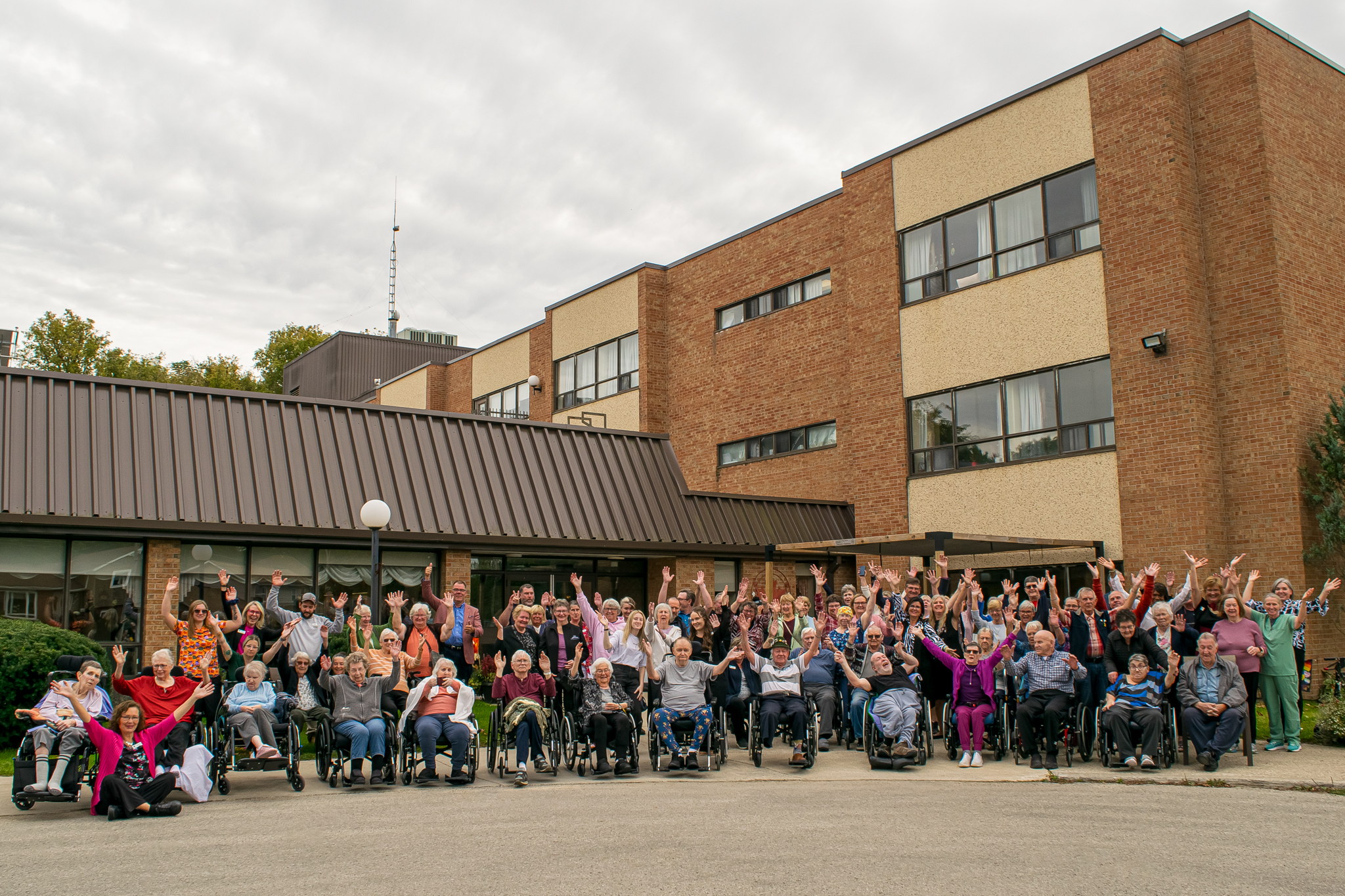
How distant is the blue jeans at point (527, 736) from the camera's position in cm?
1019

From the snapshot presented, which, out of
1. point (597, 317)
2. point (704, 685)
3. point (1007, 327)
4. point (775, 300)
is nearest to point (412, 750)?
point (704, 685)

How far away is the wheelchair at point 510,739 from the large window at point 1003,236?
11.5 metres

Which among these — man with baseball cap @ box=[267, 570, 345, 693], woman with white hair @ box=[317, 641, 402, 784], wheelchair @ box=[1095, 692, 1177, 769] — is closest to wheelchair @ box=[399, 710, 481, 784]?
woman with white hair @ box=[317, 641, 402, 784]

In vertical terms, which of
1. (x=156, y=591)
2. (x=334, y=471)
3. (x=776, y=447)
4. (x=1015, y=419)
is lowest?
(x=156, y=591)

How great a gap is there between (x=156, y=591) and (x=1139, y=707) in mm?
11732

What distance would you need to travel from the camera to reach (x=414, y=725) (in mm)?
10164

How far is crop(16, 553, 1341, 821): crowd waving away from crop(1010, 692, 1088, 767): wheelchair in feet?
0.12

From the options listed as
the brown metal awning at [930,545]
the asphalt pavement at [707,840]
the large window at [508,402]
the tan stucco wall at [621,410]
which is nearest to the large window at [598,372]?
the tan stucco wall at [621,410]

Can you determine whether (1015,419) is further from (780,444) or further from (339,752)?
(339,752)

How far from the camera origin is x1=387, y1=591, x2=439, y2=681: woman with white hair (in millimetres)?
11078

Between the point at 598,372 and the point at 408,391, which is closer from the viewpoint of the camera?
the point at 598,372

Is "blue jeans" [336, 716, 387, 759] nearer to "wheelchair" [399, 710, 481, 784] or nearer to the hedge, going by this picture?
"wheelchair" [399, 710, 481, 784]

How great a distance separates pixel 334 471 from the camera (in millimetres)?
16359

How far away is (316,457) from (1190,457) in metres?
12.4
